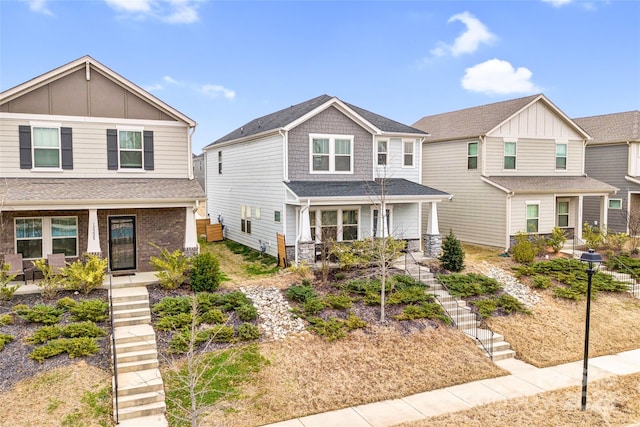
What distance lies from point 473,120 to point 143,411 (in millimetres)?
22272

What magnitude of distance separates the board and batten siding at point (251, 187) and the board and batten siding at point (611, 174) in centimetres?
1995

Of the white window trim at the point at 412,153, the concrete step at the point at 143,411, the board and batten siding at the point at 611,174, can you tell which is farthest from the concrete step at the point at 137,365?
the board and batten siding at the point at 611,174

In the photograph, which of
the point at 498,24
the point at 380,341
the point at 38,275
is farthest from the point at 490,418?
the point at 498,24

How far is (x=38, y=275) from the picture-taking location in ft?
50.9

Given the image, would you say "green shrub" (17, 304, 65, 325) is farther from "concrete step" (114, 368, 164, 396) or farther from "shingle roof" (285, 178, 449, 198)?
"shingle roof" (285, 178, 449, 198)

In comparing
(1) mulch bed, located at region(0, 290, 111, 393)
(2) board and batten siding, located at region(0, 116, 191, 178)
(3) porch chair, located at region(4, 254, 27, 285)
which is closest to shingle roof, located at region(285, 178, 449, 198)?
(2) board and batten siding, located at region(0, 116, 191, 178)

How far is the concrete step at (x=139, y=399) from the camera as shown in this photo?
958 cm

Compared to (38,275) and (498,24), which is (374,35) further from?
(38,275)

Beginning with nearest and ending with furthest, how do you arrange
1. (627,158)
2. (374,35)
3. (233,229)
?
(374,35)
(233,229)
(627,158)

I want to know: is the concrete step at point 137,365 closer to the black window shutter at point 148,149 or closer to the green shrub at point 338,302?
the green shrub at point 338,302

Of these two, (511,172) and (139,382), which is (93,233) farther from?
(511,172)

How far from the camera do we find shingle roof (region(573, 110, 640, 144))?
2730cm

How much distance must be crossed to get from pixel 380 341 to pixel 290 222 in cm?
765

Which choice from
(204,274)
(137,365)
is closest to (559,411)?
(137,365)
